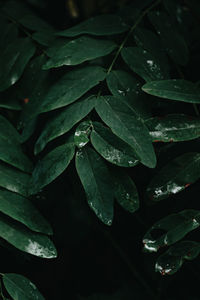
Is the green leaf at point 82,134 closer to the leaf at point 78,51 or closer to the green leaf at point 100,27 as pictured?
the leaf at point 78,51

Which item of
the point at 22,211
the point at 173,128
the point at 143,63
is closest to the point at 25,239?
the point at 22,211

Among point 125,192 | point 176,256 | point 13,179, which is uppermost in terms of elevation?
point 13,179

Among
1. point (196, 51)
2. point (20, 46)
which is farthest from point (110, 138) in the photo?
point (196, 51)

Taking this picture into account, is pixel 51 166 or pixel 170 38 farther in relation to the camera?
pixel 170 38

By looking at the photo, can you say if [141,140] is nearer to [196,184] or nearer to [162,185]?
[162,185]

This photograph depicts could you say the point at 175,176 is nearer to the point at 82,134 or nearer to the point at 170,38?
the point at 82,134

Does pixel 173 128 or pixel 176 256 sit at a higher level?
pixel 173 128
